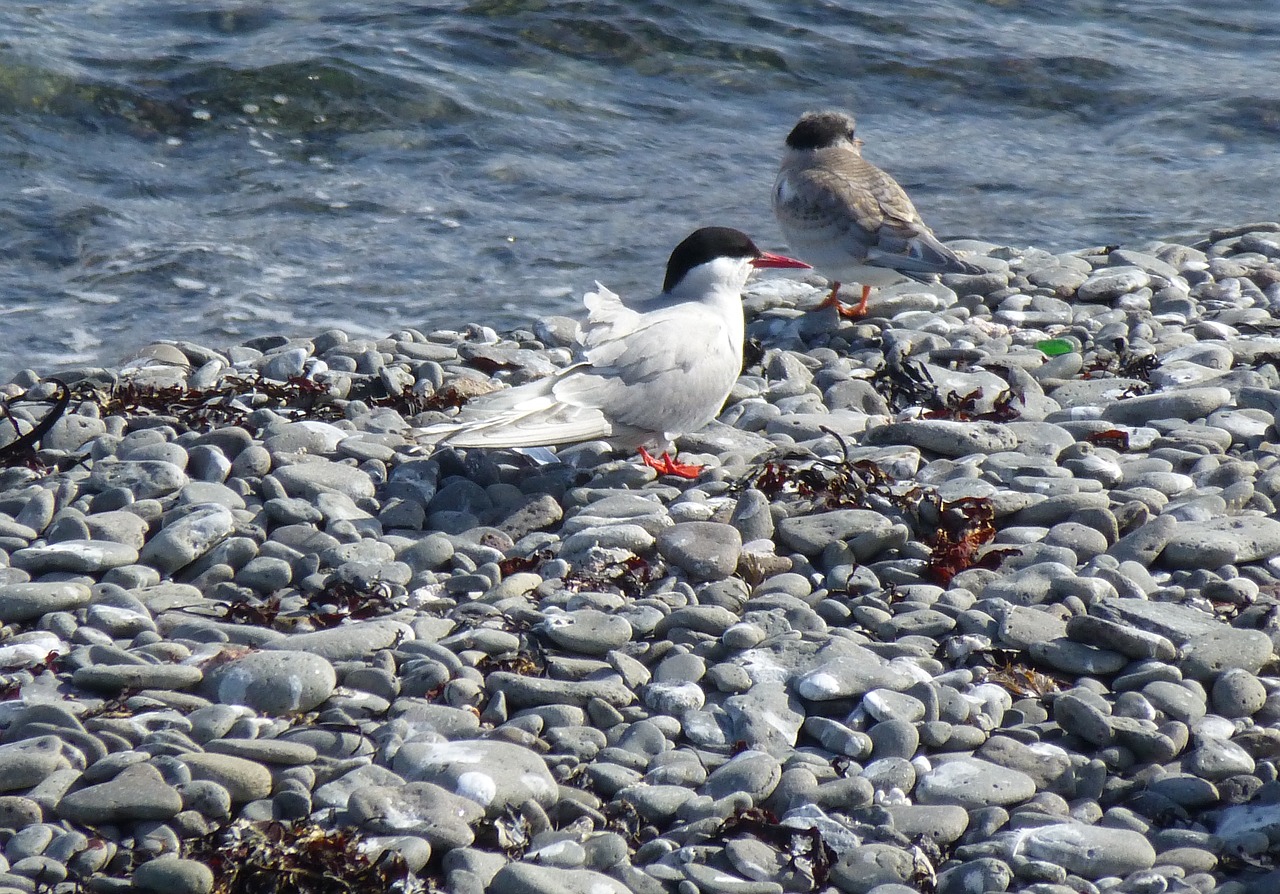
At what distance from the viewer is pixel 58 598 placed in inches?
132

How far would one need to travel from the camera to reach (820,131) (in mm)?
6711

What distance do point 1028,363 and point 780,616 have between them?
2.35m

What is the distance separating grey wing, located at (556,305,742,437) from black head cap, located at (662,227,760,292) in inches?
15.9

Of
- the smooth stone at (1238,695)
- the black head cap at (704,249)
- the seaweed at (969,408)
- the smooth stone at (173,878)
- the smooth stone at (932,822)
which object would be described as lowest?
the smooth stone at (173,878)

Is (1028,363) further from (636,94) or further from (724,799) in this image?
(636,94)

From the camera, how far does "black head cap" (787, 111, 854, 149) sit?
22.0ft

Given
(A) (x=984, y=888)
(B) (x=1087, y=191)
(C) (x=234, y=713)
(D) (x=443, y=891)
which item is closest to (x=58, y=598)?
(C) (x=234, y=713)

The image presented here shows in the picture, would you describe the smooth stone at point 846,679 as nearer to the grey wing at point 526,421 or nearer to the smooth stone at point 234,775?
the smooth stone at point 234,775

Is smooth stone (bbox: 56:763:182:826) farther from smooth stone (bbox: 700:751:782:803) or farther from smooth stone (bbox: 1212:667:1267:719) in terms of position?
smooth stone (bbox: 1212:667:1267:719)

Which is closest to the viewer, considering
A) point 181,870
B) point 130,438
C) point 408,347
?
point 181,870

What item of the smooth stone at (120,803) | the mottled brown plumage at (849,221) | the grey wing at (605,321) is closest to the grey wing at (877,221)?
the mottled brown plumage at (849,221)

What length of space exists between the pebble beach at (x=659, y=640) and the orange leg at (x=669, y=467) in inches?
4.0

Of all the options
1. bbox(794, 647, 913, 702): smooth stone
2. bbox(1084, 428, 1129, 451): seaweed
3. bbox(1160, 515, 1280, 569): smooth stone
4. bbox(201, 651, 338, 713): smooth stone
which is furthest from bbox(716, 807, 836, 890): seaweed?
bbox(1084, 428, 1129, 451): seaweed

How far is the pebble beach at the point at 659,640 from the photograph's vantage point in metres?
2.59
